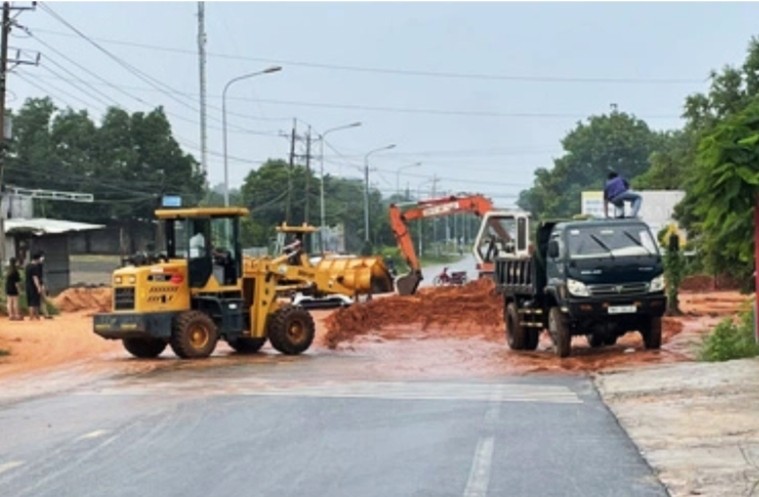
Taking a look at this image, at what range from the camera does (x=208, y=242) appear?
26.3 metres

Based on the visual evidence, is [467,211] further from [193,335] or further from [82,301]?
[193,335]

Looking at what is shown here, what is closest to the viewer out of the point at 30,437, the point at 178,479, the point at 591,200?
the point at 178,479

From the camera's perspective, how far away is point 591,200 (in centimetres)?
8275

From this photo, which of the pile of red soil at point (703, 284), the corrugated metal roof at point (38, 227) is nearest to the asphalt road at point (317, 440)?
the corrugated metal roof at point (38, 227)

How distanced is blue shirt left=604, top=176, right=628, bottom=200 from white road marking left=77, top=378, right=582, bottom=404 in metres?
8.22

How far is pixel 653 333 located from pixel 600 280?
185 centimetres

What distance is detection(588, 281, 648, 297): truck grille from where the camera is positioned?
77.2 ft

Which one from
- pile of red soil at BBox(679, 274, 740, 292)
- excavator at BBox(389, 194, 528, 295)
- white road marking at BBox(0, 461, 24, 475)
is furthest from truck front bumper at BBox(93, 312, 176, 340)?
pile of red soil at BBox(679, 274, 740, 292)

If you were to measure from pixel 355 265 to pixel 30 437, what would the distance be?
26.5 metres

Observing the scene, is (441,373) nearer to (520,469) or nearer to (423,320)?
(520,469)

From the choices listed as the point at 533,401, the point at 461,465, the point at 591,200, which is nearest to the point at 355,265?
the point at 533,401

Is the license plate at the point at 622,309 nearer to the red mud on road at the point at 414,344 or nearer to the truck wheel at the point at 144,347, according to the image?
the red mud on road at the point at 414,344

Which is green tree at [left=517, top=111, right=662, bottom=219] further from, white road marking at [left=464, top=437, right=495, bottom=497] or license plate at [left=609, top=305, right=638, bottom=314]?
white road marking at [left=464, top=437, right=495, bottom=497]

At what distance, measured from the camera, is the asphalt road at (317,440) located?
35.6 feet
